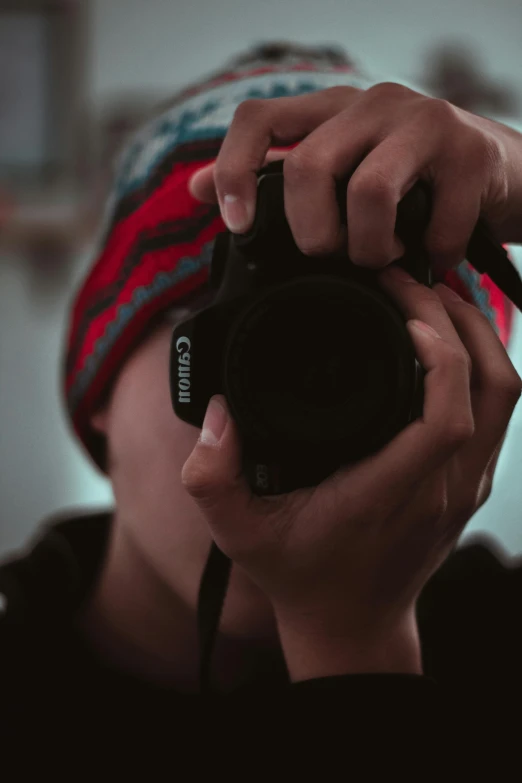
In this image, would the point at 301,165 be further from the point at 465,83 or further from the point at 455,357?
the point at 465,83

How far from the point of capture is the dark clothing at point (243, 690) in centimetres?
35

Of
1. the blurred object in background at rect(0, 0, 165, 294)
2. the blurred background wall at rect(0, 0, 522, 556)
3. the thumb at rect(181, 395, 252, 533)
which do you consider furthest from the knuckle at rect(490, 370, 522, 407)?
the blurred object in background at rect(0, 0, 165, 294)

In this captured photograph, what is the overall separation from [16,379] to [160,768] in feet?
3.10

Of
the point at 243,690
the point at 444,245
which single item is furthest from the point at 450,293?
the point at 243,690

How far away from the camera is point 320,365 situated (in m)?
0.34

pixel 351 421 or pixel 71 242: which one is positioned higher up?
pixel 351 421

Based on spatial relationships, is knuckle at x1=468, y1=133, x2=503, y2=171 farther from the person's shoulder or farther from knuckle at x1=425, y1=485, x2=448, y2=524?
the person's shoulder

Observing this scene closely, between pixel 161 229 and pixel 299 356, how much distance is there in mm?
167

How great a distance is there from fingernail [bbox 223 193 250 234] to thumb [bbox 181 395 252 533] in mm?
77

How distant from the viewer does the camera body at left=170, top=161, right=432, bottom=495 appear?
0.33 m

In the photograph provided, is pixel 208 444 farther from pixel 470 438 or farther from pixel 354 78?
pixel 354 78

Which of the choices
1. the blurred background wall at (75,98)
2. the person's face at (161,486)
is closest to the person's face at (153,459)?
the person's face at (161,486)

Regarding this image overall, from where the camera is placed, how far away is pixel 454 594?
1.88 feet

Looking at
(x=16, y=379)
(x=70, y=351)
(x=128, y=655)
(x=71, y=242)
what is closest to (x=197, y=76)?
(x=71, y=242)
